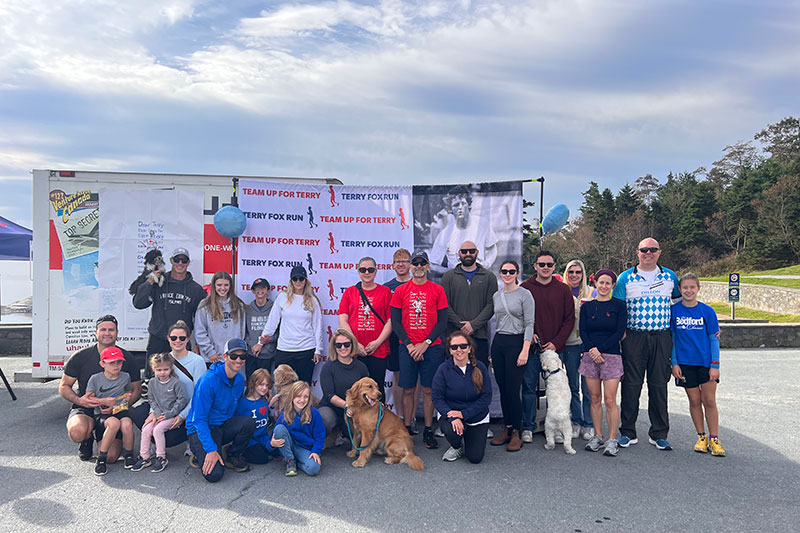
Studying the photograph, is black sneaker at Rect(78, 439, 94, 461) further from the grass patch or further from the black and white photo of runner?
the grass patch

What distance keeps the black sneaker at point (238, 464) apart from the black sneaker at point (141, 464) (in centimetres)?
71

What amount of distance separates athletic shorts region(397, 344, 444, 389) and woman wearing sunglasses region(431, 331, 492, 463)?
1.18 feet

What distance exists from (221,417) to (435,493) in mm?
2058

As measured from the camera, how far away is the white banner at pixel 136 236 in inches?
263

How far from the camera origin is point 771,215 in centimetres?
4309

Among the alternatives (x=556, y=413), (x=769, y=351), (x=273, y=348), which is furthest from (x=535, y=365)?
(x=769, y=351)

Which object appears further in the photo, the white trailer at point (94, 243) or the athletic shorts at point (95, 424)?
the white trailer at point (94, 243)

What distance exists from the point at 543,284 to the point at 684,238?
53.2 meters

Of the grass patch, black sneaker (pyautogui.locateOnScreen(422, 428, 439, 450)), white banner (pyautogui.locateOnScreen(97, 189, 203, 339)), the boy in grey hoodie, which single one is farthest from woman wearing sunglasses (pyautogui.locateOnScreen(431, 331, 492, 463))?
the grass patch

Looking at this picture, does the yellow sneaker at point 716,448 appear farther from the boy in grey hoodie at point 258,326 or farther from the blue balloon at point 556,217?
the boy in grey hoodie at point 258,326

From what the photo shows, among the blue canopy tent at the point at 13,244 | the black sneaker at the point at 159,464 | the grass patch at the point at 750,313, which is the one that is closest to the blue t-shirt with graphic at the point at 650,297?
the black sneaker at the point at 159,464

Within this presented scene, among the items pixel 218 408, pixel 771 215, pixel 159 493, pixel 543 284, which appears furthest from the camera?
pixel 771 215

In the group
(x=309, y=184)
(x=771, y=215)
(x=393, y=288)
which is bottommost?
(x=393, y=288)

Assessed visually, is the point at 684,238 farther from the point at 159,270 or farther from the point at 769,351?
the point at 159,270
